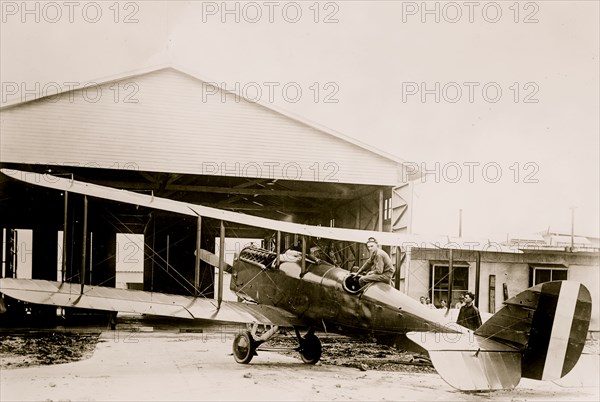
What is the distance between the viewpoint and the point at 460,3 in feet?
21.0

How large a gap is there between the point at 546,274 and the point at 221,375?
363 inches

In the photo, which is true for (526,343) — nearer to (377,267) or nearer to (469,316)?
(377,267)

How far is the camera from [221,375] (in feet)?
22.1

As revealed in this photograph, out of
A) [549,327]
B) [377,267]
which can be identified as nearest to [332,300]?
[377,267]

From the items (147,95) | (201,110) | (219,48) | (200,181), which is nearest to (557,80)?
(219,48)

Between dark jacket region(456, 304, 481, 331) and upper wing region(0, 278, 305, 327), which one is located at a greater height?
upper wing region(0, 278, 305, 327)

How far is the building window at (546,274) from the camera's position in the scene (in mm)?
12938

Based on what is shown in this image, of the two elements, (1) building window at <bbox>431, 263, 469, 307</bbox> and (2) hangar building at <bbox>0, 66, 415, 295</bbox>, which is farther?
(1) building window at <bbox>431, 263, 469, 307</bbox>

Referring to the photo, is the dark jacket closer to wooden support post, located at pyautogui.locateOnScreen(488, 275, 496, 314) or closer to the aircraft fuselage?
the aircraft fuselage

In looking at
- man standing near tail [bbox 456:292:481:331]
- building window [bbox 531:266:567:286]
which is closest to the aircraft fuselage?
man standing near tail [bbox 456:292:481:331]

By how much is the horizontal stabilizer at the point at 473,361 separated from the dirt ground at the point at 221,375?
0.40 metres

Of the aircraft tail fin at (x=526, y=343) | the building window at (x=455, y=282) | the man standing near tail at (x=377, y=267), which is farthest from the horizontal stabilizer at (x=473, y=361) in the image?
the building window at (x=455, y=282)

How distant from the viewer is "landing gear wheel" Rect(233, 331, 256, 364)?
7391 mm

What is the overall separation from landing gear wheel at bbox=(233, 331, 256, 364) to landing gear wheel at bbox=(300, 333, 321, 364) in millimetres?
719
